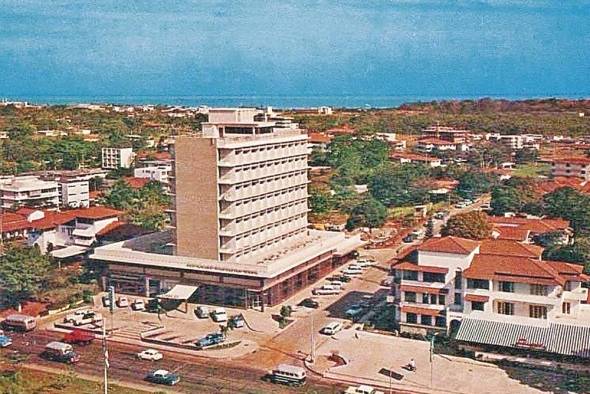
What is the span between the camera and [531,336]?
20.3m

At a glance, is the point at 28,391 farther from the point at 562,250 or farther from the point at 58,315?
the point at 562,250

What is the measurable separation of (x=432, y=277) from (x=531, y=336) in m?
3.40

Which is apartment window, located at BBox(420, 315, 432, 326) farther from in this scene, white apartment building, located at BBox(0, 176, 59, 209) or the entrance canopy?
white apartment building, located at BBox(0, 176, 59, 209)

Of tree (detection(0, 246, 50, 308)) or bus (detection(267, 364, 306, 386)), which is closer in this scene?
bus (detection(267, 364, 306, 386))

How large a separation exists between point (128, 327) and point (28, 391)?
6.86 metres

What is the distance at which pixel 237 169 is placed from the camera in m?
26.3

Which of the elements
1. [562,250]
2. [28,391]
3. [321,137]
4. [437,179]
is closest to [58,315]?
[28,391]

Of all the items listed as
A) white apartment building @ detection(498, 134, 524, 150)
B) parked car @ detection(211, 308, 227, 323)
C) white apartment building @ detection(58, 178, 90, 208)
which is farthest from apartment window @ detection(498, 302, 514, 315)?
white apartment building @ detection(498, 134, 524, 150)

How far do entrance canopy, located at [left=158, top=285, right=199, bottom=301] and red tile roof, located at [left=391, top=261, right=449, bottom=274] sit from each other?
699 centimetres

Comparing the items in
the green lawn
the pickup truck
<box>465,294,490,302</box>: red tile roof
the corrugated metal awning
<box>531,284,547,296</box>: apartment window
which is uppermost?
<box>531,284,547,296</box>: apartment window

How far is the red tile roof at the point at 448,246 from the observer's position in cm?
2255

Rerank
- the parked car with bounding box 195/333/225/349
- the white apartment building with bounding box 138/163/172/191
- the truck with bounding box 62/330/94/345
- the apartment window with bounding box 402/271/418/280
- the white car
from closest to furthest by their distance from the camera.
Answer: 1. the white car
2. the parked car with bounding box 195/333/225/349
3. the truck with bounding box 62/330/94/345
4. the apartment window with bounding box 402/271/418/280
5. the white apartment building with bounding box 138/163/172/191

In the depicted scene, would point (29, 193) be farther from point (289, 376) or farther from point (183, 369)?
point (289, 376)

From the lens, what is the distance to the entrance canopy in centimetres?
2566
